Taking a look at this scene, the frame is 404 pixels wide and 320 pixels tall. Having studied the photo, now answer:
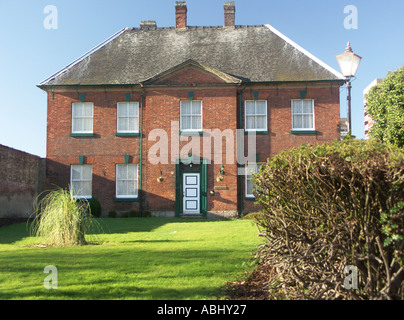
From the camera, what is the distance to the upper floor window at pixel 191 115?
20.5m

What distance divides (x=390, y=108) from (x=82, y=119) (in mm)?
16970

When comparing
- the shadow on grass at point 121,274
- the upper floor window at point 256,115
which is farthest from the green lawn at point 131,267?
the upper floor window at point 256,115

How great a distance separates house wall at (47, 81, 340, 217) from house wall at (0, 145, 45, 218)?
0.66m

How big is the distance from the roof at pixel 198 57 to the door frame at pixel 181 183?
4.58m

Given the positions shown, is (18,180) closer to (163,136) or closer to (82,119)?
(82,119)

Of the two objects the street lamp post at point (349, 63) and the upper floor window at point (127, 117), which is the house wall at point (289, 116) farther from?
the street lamp post at point (349, 63)

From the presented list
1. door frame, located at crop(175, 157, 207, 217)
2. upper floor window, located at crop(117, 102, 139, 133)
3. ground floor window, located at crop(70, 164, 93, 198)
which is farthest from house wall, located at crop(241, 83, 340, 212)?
ground floor window, located at crop(70, 164, 93, 198)

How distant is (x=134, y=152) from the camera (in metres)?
20.6

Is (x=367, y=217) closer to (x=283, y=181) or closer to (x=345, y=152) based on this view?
(x=345, y=152)

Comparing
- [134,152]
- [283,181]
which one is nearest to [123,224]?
[134,152]

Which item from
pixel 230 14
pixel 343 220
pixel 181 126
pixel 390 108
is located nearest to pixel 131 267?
pixel 343 220

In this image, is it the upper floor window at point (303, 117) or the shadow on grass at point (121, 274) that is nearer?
the shadow on grass at point (121, 274)

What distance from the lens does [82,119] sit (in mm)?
21016

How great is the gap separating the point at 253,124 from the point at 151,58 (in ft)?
22.2
